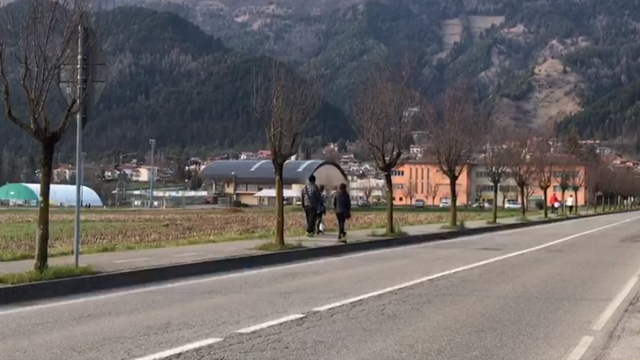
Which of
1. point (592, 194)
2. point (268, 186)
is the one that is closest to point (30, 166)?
point (268, 186)

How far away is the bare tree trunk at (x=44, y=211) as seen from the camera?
1423 cm

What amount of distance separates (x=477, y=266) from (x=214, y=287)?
24.4 feet

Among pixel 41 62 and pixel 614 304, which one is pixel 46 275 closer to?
pixel 41 62

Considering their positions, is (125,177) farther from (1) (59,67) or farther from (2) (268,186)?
(1) (59,67)

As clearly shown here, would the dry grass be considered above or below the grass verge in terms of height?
below

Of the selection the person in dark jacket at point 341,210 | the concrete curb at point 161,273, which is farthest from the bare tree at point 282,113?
the person in dark jacket at point 341,210

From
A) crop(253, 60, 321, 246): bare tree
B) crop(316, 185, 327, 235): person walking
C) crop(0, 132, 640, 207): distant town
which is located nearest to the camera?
crop(253, 60, 321, 246): bare tree

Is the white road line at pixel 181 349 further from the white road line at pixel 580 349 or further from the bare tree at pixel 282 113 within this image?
the bare tree at pixel 282 113

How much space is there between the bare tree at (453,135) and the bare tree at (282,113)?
47.8 ft

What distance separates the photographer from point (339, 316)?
37.8 ft

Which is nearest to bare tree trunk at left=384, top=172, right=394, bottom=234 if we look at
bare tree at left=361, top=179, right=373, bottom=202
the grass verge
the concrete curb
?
the concrete curb

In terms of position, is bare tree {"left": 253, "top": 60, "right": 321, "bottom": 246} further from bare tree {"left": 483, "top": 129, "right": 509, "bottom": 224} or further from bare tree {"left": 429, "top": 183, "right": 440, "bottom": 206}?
bare tree {"left": 429, "top": 183, "right": 440, "bottom": 206}

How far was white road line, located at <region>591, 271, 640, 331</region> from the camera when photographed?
37.1 ft

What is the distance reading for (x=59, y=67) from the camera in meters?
14.8
